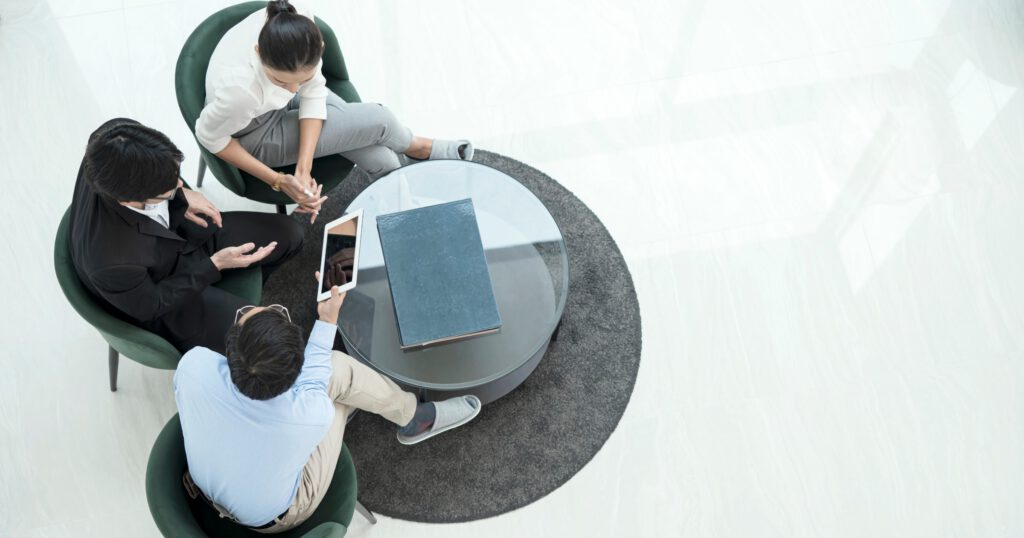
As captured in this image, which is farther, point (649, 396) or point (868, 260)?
point (868, 260)

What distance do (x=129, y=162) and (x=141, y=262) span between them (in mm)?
312

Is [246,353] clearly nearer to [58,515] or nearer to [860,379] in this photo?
[58,515]

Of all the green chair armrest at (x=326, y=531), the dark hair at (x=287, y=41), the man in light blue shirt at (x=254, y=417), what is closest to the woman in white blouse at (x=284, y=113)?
the dark hair at (x=287, y=41)

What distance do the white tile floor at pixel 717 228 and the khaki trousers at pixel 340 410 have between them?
428 mm

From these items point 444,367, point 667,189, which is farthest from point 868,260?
point 444,367

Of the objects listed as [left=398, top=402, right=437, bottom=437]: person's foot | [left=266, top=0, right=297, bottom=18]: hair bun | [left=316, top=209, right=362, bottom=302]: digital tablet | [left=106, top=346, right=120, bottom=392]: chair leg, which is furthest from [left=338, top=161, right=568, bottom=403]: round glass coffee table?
[left=106, top=346, right=120, bottom=392]: chair leg

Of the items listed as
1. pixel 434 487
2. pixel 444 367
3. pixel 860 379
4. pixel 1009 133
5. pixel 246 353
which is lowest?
pixel 434 487

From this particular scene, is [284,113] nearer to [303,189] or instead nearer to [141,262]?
[303,189]

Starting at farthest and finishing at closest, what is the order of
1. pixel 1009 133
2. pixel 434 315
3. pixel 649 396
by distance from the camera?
pixel 1009 133 < pixel 649 396 < pixel 434 315

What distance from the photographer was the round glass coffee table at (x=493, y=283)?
225cm

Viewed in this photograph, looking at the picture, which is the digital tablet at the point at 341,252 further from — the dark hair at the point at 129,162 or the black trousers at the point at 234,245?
the dark hair at the point at 129,162

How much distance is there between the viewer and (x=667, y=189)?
2.93m

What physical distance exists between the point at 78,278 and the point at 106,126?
0.40m

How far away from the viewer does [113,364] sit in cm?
238
